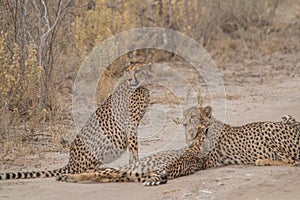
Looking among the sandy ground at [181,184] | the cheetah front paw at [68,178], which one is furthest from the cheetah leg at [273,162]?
the cheetah front paw at [68,178]

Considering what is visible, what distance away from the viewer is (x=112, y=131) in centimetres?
636

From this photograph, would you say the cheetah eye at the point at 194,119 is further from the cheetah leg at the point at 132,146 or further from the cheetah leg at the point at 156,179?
the cheetah leg at the point at 156,179

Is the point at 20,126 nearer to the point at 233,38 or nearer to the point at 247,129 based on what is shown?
the point at 247,129

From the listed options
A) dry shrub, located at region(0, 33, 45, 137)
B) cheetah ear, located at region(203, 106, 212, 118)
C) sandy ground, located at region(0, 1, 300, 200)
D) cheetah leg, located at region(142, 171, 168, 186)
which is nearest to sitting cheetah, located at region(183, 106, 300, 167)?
cheetah ear, located at region(203, 106, 212, 118)

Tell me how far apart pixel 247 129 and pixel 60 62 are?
3.54 m

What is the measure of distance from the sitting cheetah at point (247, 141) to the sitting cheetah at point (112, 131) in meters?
0.49

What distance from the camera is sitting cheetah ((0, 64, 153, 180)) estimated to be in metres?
6.14

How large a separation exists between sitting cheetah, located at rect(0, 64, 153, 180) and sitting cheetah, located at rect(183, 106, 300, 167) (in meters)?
0.49

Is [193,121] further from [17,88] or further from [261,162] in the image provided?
[17,88]

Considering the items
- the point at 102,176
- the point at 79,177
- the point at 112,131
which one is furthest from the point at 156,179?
the point at 112,131

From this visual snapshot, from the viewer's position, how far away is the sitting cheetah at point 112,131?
20.1 ft

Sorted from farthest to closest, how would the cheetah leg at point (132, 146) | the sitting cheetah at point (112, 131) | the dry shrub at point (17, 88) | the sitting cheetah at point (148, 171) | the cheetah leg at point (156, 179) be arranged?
the dry shrub at point (17, 88), the cheetah leg at point (132, 146), the sitting cheetah at point (112, 131), the sitting cheetah at point (148, 171), the cheetah leg at point (156, 179)

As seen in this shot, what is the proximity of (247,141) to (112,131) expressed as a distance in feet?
4.06

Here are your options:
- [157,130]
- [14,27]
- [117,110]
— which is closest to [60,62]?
[14,27]
